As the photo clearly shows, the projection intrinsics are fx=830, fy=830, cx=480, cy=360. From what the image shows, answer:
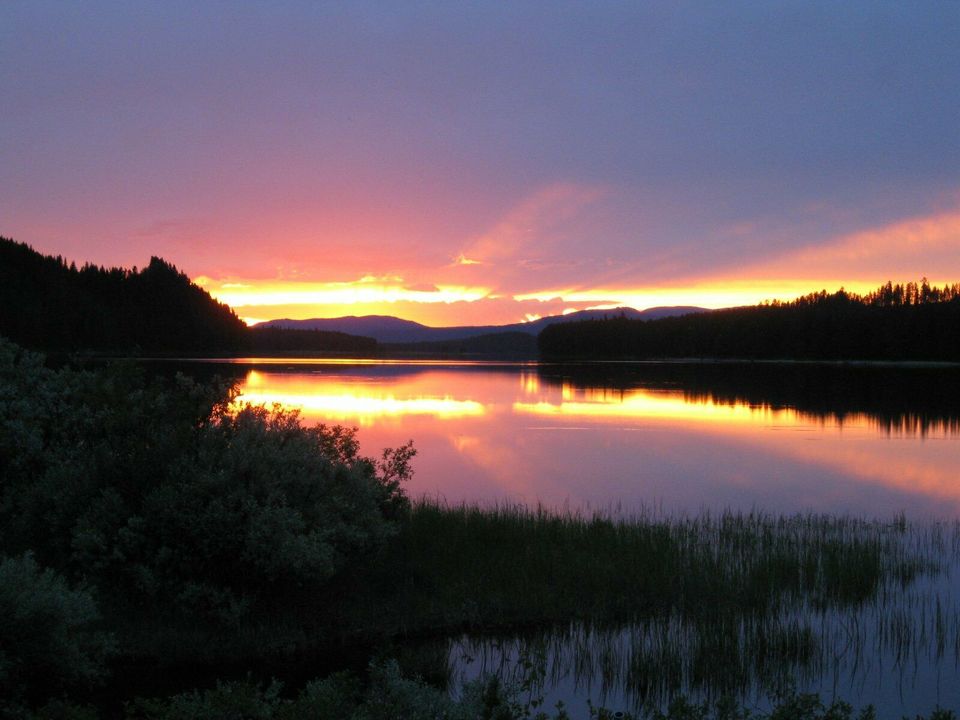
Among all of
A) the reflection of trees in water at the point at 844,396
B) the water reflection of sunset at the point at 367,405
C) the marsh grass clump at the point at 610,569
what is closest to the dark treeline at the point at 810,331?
the reflection of trees in water at the point at 844,396

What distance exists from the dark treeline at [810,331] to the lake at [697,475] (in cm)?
6094

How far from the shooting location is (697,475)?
72.6 ft

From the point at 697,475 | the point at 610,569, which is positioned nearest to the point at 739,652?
the point at 610,569

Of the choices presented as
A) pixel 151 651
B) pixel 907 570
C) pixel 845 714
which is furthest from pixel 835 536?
pixel 151 651

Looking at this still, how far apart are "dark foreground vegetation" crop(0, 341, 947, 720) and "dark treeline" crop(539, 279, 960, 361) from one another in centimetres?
11417

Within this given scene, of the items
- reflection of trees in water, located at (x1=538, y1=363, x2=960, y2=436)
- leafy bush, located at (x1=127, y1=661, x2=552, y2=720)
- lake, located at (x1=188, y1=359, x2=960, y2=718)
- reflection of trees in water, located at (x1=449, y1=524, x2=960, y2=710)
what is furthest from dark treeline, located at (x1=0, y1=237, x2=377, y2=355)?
leafy bush, located at (x1=127, y1=661, x2=552, y2=720)

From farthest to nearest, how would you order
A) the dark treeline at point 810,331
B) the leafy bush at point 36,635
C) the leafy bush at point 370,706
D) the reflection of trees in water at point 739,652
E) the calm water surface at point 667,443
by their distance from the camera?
the dark treeline at point 810,331, the calm water surface at point 667,443, the reflection of trees in water at point 739,652, the leafy bush at point 36,635, the leafy bush at point 370,706

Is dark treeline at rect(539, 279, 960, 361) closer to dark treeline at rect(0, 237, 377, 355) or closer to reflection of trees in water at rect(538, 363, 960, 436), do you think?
reflection of trees in water at rect(538, 363, 960, 436)

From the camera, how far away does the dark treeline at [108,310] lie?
104125 millimetres

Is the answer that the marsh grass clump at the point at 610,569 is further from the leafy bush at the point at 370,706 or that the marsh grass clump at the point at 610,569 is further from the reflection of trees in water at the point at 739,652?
the leafy bush at the point at 370,706

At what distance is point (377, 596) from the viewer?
390 inches

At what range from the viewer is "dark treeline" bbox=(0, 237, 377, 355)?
104125mm

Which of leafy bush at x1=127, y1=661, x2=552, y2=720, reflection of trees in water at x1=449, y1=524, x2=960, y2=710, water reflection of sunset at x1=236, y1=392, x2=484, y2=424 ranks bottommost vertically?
reflection of trees in water at x1=449, y1=524, x2=960, y2=710

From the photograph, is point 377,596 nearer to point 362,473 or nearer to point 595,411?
point 362,473
